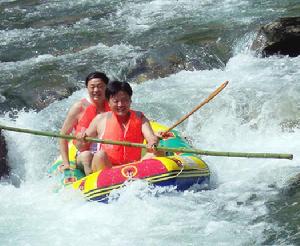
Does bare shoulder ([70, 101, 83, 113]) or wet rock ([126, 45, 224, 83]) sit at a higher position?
wet rock ([126, 45, 224, 83])

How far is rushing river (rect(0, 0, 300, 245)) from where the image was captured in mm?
5102

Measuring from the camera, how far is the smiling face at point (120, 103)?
5645 mm

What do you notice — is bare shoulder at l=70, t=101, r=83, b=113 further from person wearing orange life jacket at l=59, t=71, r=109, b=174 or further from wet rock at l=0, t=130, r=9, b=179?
wet rock at l=0, t=130, r=9, b=179

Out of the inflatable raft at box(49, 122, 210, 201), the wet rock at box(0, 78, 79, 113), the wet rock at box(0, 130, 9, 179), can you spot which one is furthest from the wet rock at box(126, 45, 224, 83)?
the inflatable raft at box(49, 122, 210, 201)

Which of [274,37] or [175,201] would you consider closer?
[175,201]

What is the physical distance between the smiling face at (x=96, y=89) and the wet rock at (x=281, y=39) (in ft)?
12.8

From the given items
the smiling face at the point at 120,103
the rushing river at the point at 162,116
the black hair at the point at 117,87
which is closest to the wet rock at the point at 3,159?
the rushing river at the point at 162,116

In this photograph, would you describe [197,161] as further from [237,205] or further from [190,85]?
[190,85]

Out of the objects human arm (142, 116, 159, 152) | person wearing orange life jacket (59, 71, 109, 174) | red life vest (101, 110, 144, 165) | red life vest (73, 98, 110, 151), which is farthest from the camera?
red life vest (73, 98, 110, 151)

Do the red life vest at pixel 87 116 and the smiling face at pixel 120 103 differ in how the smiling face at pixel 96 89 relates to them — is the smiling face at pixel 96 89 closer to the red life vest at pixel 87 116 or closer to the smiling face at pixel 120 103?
the red life vest at pixel 87 116

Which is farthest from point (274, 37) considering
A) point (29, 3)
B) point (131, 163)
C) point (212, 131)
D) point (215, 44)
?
point (29, 3)

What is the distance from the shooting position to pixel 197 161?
5805mm

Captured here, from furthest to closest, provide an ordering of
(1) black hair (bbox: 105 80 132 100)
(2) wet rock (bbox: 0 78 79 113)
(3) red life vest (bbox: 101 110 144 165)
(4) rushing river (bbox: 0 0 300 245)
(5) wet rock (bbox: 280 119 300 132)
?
(2) wet rock (bbox: 0 78 79 113)
(5) wet rock (bbox: 280 119 300 132)
(3) red life vest (bbox: 101 110 144 165)
(1) black hair (bbox: 105 80 132 100)
(4) rushing river (bbox: 0 0 300 245)

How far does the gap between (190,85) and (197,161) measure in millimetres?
3059
